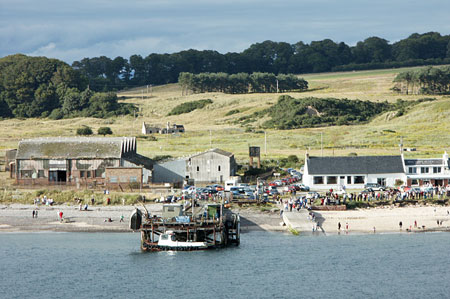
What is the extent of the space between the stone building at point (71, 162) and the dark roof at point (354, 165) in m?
18.4

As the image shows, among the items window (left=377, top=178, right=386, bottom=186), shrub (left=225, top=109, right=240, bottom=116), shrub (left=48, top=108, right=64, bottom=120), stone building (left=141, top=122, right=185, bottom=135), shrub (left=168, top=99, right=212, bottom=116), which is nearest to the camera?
window (left=377, top=178, right=386, bottom=186)

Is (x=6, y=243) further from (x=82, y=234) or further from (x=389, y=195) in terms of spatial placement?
(x=389, y=195)

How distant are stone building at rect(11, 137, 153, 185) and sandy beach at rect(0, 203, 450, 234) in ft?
40.3

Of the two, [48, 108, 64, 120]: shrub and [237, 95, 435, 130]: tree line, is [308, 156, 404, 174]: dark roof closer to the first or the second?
[237, 95, 435, 130]: tree line

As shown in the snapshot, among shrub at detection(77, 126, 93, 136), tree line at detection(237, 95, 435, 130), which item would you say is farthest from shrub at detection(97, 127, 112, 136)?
tree line at detection(237, 95, 435, 130)

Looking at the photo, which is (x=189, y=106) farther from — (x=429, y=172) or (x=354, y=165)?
(x=429, y=172)

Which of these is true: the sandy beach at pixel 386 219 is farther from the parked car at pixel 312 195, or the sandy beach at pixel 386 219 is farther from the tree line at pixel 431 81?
the tree line at pixel 431 81

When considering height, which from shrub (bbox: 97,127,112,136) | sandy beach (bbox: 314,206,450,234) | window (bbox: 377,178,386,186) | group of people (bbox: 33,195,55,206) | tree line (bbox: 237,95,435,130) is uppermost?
tree line (bbox: 237,95,435,130)

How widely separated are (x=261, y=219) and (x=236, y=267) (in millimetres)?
13050

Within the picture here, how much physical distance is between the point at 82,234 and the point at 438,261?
96.8 ft

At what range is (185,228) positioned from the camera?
6056cm

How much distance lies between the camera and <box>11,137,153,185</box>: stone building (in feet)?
280

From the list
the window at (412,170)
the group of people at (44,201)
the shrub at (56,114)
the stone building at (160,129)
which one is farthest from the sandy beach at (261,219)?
the shrub at (56,114)

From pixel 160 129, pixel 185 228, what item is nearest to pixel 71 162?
pixel 185 228
